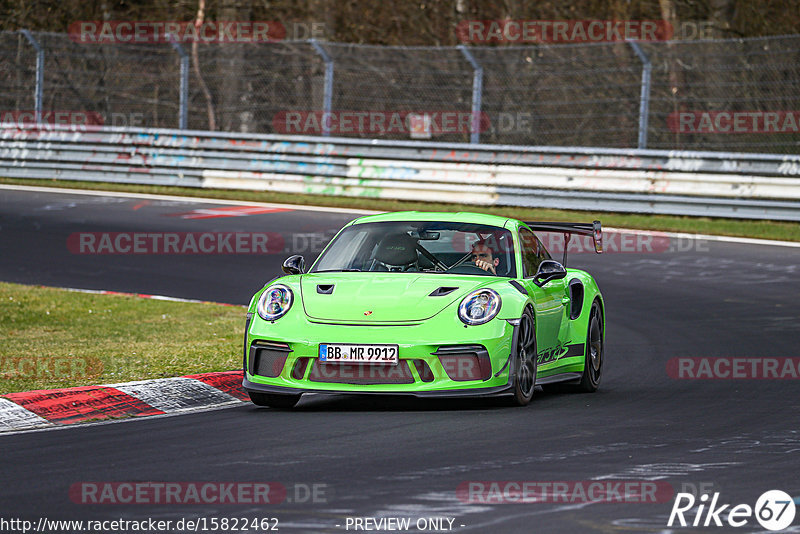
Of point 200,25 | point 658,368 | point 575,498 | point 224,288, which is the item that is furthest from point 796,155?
point 200,25

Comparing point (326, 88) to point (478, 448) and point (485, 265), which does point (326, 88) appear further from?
point (478, 448)

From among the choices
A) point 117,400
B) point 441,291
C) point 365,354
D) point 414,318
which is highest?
point 441,291

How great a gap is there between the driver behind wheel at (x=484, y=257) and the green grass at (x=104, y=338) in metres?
2.01

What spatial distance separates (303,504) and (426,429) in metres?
2.08

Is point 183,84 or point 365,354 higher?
point 183,84

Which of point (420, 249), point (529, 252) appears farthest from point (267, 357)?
point (529, 252)

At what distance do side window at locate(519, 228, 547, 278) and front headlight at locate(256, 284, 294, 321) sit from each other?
1613mm

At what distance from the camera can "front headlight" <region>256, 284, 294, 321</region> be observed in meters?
8.60

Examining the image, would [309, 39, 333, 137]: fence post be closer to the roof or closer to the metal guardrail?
the metal guardrail

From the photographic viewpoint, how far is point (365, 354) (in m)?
8.21

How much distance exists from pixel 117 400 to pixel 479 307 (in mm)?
2253

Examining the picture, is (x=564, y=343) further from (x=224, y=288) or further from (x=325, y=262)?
(x=224, y=288)

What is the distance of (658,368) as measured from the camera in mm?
10688

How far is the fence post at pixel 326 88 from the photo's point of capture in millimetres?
23469
